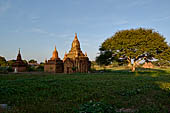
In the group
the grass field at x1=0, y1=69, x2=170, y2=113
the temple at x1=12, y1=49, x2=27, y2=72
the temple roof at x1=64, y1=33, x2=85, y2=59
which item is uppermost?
the temple roof at x1=64, y1=33, x2=85, y2=59

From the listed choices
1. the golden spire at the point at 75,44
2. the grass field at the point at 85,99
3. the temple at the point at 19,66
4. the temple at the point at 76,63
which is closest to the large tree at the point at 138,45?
the temple at the point at 76,63

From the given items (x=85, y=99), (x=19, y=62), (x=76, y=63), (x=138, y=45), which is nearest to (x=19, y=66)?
(x=19, y=62)

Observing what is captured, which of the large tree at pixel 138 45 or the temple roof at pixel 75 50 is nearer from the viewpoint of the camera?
the large tree at pixel 138 45

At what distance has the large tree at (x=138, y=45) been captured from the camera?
2581 cm

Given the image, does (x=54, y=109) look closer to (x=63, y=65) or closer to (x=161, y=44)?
(x=161, y=44)

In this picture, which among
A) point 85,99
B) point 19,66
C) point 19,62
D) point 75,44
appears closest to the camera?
point 85,99

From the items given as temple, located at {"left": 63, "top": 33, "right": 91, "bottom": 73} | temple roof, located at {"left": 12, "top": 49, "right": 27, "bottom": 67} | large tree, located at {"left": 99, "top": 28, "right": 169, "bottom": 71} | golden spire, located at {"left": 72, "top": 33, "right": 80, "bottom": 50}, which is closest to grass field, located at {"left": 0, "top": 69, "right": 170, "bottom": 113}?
large tree, located at {"left": 99, "top": 28, "right": 169, "bottom": 71}

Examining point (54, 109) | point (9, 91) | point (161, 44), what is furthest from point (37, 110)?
point (161, 44)

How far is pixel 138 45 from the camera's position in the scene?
26.4 m

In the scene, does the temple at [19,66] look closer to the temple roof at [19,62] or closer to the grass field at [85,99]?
the temple roof at [19,62]

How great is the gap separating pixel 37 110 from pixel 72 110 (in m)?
1.06

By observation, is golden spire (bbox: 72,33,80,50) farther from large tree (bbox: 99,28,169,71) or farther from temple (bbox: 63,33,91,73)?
large tree (bbox: 99,28,169,71)

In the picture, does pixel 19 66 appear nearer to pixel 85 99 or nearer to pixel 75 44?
pixel 75 44

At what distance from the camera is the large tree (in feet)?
84.7
